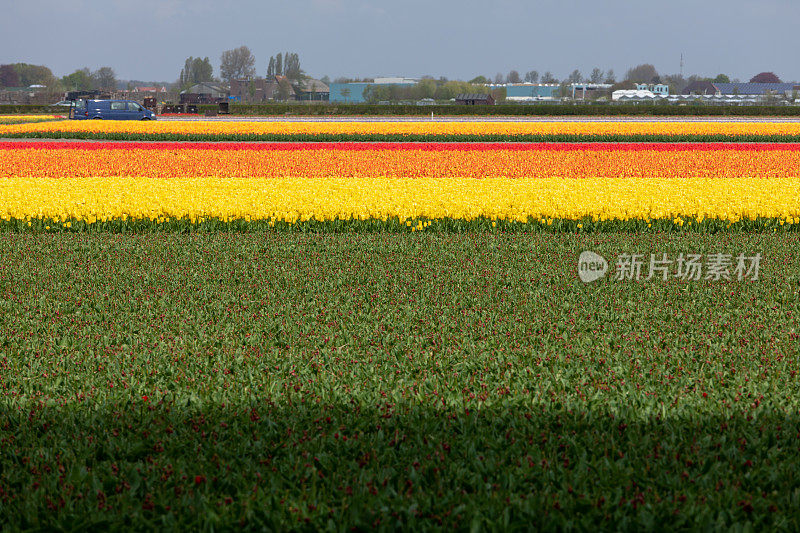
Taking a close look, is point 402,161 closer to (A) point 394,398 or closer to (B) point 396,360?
(B) point 396,360

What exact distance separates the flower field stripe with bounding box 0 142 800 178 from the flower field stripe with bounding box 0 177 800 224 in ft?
14.1

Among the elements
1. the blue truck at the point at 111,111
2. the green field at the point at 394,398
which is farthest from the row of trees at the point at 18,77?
the green field at the point at 394,398

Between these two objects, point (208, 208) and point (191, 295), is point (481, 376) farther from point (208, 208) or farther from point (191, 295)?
point (208, 208)

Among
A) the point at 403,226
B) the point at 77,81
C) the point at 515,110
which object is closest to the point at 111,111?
the point at 515,110

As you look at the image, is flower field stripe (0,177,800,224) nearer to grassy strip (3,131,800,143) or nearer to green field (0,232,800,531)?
green field (0,232,800,531)

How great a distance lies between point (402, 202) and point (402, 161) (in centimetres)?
840

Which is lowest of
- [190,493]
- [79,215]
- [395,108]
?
[190,493]

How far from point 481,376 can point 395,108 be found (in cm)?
5922

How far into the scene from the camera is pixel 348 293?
866cm

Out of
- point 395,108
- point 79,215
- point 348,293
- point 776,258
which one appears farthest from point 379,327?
point 395,108

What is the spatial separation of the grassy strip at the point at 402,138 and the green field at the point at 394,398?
24.1m

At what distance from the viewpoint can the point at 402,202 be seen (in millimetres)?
13617

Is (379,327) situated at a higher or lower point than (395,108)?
lower

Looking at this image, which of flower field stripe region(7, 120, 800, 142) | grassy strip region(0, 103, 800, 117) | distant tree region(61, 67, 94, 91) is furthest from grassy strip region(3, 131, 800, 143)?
distant tree region(61, 67, 94, 91)
